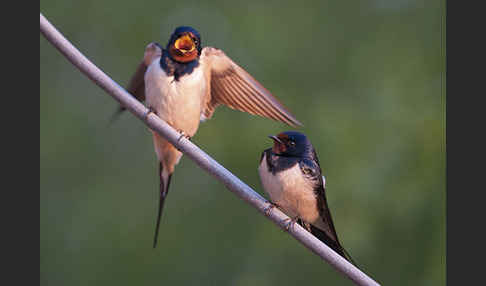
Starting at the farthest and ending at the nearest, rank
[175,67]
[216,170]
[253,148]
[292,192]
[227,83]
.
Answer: [253,148] → [227,83] → [175,67] → [292,192] → [216,170]

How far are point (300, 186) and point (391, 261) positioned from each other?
3.49 feet

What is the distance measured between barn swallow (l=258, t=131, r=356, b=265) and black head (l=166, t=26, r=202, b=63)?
0.26 metres

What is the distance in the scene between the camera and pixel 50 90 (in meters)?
2.73

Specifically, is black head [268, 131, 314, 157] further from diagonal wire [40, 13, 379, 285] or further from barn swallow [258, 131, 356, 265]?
diagonal wire [40, 13, 379, 285]

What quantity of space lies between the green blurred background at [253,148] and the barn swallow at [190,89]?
58cm

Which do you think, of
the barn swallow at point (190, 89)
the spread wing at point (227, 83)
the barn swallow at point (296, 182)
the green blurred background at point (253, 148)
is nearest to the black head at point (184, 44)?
the barn swallow at point (190, 89)

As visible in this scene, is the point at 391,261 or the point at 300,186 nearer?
the point at 300,186

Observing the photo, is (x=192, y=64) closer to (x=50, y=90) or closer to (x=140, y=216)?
(x=140, y=216)

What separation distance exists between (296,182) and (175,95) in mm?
336

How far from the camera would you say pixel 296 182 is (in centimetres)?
120

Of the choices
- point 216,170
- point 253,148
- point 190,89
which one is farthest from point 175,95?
point 253,148

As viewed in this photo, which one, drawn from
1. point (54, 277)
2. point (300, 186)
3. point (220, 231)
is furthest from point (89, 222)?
point (300, 186)

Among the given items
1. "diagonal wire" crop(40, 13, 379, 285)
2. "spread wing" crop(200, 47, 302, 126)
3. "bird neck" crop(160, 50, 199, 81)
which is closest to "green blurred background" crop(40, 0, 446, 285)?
"spread wing" crop(200, 47, 302, 126)

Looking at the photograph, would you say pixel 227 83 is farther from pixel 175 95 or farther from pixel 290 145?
pixel 290 145
